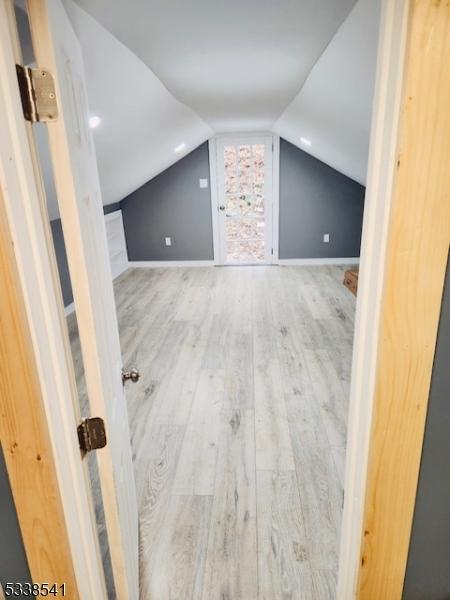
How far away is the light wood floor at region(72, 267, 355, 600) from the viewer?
4.99 ft

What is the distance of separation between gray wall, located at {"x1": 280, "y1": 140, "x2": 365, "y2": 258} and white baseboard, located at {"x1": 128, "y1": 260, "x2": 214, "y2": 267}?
122 centimetres

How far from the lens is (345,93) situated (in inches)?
82.4

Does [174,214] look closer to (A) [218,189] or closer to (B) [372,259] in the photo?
(A) [218,189]

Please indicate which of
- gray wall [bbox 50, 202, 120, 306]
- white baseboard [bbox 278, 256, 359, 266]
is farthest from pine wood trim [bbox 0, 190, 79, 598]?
white baseboard [bbox 278, 256, 359, 266]

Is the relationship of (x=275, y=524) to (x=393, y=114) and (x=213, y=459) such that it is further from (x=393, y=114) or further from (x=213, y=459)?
(x=393, y=114)

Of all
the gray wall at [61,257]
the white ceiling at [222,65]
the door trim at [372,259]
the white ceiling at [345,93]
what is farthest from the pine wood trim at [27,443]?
the gray wall at [61,257]

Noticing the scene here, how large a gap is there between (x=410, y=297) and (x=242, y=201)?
5.24m

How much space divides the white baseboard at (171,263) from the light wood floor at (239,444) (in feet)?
5.71

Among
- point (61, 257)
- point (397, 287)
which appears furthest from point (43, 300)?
point (61, 257)

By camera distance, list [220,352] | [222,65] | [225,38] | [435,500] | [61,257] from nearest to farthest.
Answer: [435,500] < [225,38] < [222,65] < [220,352] < [61,257]

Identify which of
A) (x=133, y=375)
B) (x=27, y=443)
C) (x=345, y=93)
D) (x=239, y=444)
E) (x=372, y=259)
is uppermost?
(x=345, y=93)

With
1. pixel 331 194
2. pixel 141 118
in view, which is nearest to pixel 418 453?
pixel 141 118

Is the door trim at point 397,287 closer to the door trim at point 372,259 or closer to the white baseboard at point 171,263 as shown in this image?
the door trim at point 372,259

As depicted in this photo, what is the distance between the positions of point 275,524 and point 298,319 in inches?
95.6
